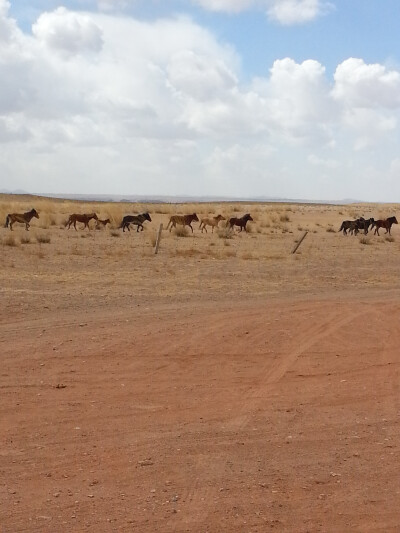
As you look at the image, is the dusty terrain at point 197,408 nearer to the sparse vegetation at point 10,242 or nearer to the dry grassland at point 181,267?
the dry grassland at point 181,267

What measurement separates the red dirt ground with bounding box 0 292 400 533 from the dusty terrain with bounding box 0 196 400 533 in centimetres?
2

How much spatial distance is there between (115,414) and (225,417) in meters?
1.28

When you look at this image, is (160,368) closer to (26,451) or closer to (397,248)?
(26,451)

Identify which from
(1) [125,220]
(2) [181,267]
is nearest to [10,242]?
(2) [181,267]

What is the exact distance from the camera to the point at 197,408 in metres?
8.62

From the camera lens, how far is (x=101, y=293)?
17484mm

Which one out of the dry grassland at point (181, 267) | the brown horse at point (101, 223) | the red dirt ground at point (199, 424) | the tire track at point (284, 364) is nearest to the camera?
the red dirt ground at point (199, 424)

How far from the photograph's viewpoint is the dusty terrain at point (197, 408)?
19.3 feet

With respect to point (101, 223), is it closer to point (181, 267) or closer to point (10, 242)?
point (10, 242)

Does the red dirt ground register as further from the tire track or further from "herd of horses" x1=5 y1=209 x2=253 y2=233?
"herd of horses" x1=5 y1=209 x2=253 y2=233

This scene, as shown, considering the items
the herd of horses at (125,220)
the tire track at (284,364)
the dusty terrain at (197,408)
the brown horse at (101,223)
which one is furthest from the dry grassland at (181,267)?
the brown horse at (101,223)

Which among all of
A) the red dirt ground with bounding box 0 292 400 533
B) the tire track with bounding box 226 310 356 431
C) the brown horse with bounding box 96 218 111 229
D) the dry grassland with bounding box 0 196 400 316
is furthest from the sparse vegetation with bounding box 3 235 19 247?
the tire track with bounding box 226 310 356 431

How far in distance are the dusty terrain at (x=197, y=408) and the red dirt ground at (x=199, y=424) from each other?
2cm

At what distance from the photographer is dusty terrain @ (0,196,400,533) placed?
19.3 feet
